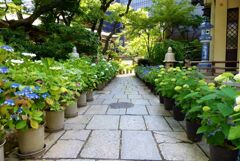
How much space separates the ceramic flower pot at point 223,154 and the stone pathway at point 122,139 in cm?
31

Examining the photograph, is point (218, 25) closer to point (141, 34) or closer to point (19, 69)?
point (141, 34)

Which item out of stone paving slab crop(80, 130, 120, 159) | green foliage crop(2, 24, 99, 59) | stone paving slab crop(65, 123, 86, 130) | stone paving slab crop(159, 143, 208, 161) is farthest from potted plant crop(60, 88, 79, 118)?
green foliage crop(2, 24, 99, 59)

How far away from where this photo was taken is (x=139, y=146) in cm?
279

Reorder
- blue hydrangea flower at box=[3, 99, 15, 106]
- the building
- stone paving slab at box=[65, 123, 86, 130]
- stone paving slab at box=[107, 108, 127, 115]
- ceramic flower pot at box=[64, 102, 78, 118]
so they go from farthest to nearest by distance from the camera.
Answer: the building
stone paving slab at box=[107, 108, 127, 115]
ceramic flower pot at box=[64, 102, 78, 118]
stone paving slab at box=[65, 123, 86, 130]
blue hydrangea flower at box=[3, 99, 15, 106]

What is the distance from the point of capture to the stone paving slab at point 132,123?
3554 mm

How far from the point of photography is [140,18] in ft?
47.2

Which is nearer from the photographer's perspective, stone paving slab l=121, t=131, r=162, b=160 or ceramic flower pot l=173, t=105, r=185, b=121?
stone paving slab l=121, t=131, r=162, b=160

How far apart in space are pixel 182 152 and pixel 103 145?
3.06 ft

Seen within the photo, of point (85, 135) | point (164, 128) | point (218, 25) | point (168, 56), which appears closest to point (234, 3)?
point (218, 25)

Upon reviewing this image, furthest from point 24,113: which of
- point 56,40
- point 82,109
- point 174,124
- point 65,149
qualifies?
point 56,40

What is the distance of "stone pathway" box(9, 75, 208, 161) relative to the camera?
8.27 ft

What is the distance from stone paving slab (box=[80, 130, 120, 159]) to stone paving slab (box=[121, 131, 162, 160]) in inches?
3.8

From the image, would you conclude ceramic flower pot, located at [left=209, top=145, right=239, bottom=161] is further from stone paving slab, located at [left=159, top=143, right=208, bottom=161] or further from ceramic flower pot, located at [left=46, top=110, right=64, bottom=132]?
ceramic flower pot, located at [left=46, top=110, right=64, bottom=132]

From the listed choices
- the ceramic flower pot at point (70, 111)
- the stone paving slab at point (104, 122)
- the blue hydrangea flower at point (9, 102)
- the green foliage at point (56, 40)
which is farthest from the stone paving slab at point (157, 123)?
the green foliage at point (56, 40)
